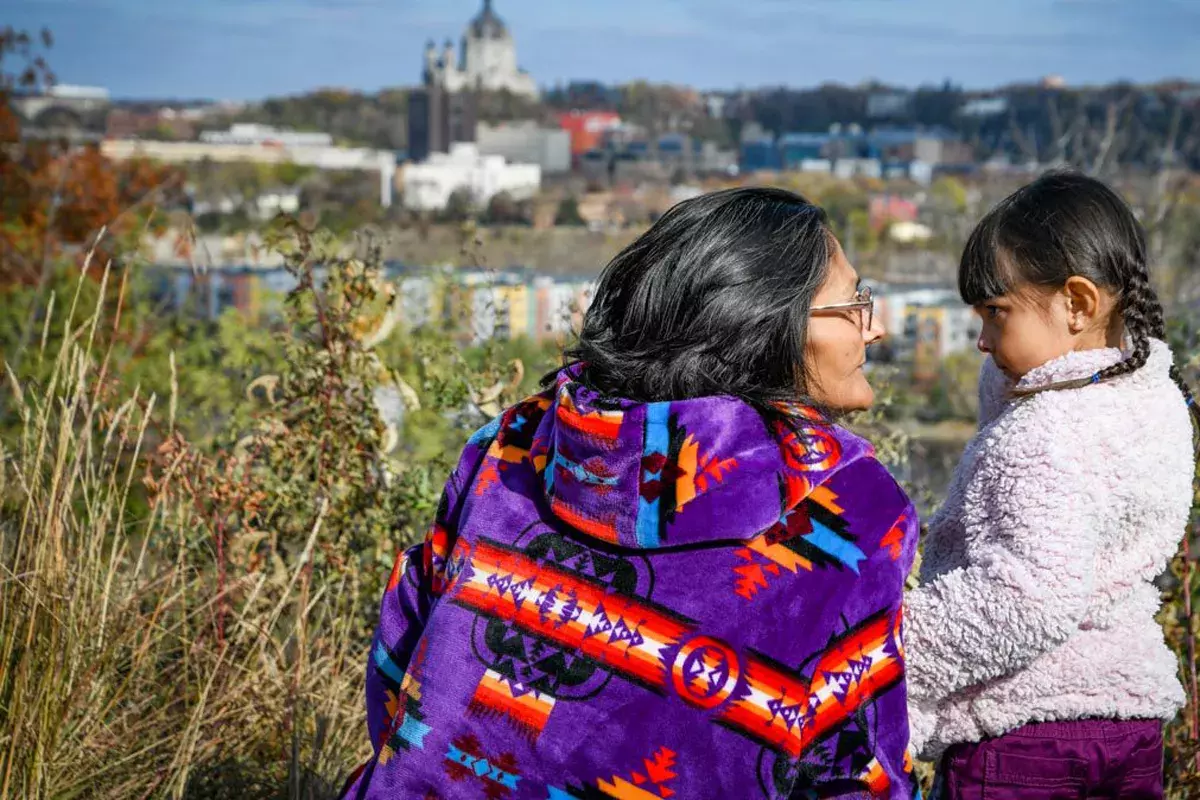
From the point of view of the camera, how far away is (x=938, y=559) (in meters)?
1.76

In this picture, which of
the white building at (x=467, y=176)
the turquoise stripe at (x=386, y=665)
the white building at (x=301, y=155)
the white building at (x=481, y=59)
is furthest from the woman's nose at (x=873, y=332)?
the white building at (x=481, y=59)

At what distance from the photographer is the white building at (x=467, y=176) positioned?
2062 inches

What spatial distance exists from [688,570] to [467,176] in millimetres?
56444

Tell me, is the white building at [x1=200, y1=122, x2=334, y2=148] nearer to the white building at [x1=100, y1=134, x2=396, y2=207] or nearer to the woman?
the white building at [x1=100, y1=134, x2=396, y2=207]

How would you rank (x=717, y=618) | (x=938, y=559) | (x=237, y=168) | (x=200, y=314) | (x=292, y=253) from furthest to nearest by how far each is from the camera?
(x=237, y=168)
(x=200, y=314)
(x=292, y=253)
(x=938, y=559)
(x=717, y=618)

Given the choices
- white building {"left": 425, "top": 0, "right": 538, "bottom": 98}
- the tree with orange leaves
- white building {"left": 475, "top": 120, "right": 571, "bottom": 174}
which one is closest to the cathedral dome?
white building {"left": 425, "top": 0, "right": 538, "bottom": 98}

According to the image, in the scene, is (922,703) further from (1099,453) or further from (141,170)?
(141,170)

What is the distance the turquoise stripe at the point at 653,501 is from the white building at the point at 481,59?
102 meters

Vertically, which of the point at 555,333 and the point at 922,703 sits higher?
the point at 555,333

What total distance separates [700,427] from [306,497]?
1.78 m

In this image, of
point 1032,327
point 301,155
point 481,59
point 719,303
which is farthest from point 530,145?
point 719,303

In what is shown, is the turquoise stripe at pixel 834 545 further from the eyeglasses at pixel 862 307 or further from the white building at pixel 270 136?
the white building at pixel 270 136

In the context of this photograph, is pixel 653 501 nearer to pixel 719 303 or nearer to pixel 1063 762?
pixel 719 303

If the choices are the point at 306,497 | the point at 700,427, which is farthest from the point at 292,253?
the point at 700,427
